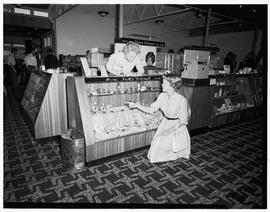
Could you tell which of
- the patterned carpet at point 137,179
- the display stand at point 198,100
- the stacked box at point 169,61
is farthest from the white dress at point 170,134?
the stacked box at point 169,61

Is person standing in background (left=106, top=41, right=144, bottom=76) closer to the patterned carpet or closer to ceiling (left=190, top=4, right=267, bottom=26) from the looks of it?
the patterned carpet

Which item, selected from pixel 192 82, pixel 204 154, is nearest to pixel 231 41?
pixel 192 82

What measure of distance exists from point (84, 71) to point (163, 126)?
1581 millimetres

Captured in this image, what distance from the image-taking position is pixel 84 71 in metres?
3.29

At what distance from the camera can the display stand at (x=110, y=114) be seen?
3090 mm

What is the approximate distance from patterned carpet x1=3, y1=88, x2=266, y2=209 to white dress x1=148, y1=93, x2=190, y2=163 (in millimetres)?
163

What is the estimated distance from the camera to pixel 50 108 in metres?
4.02

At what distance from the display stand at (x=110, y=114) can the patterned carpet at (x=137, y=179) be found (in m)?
0.27

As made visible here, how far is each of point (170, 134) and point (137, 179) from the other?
93cm

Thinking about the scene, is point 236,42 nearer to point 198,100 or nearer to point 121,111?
point 198,100

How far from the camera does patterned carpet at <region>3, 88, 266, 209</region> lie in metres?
2.46

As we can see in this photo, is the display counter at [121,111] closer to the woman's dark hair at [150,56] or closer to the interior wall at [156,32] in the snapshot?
the woman's dark hair at [150,56]

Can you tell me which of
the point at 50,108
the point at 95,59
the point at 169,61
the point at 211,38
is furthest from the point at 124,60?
the point at 211,38

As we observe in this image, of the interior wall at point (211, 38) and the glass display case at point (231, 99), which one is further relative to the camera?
the interior wall at point (211, 38)
